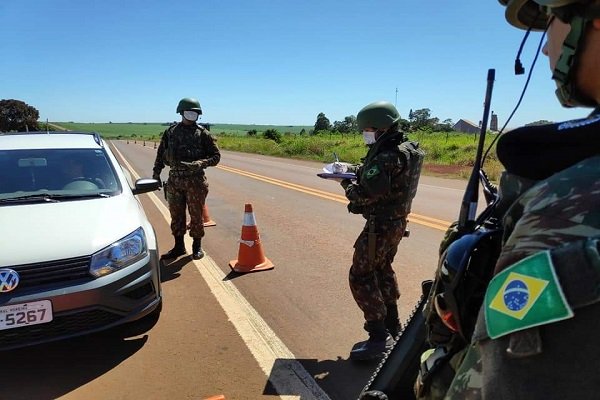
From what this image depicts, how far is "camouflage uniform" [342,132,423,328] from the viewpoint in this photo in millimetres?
3223

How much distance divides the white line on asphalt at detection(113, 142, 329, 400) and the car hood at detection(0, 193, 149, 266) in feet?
4.10

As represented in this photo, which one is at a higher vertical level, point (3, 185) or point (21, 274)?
point (3, 185)

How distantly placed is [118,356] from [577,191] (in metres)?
3.63

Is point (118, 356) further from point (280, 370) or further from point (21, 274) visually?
point (280, 370)

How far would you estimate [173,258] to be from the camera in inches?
246

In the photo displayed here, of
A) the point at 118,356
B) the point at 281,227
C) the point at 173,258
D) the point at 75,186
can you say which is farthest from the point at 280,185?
the point at 118,356

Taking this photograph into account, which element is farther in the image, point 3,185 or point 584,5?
point 3,185

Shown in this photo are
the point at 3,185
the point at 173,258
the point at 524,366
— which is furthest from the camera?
the point at 173,258

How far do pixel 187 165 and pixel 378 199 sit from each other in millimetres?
3389

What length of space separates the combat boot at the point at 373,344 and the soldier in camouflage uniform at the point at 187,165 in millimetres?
3335

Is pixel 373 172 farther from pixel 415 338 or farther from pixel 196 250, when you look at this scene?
pixel 196 250

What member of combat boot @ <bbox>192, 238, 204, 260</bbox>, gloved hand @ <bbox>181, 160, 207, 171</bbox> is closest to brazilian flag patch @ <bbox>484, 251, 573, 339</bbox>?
gloved hand @ <bbox>181, 160, 207, 171</bbox>

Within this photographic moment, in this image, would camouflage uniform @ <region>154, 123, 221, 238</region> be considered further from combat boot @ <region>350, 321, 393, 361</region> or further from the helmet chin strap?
the helmet chin strap

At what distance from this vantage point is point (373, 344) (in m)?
3.50
